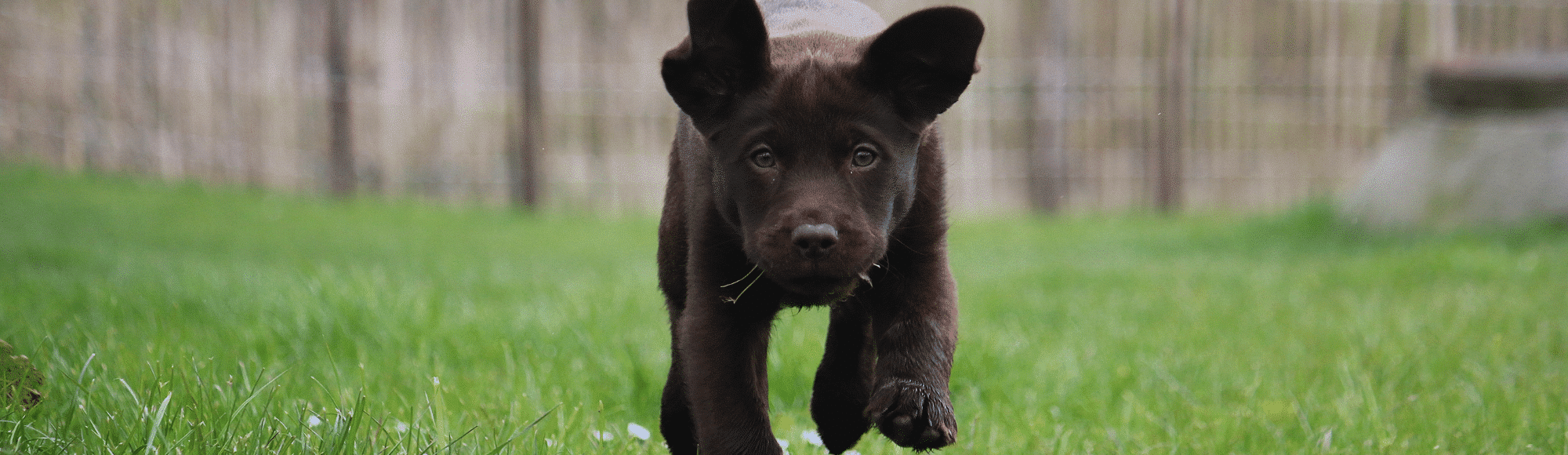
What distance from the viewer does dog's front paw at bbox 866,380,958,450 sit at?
2.09 m

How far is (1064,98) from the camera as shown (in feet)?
40.2

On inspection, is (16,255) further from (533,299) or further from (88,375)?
(88,375)

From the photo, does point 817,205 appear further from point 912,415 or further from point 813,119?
point 912,415

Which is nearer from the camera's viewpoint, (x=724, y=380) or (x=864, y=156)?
(x=864, y=156)

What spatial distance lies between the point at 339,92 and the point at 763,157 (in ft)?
33.4

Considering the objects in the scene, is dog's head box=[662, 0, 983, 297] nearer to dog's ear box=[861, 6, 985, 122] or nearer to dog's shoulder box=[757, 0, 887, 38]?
dog's ear box=[861, 6, 985, 122]

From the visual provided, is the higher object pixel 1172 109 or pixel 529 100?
pixel 529 100

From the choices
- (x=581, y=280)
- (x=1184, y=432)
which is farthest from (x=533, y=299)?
(x=1184, y=432)

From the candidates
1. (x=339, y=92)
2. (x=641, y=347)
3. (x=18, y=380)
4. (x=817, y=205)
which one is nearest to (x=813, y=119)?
(x=817, y=205)

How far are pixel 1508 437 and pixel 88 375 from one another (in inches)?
143

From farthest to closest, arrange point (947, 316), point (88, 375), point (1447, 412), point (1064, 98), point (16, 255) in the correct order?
point (1064, 98) → point (16, 255) → point (1447, 412) → point (88, 375) → point (947, 316)

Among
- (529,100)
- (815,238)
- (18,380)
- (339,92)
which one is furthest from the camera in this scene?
(339,92)

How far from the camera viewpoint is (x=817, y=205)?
A: 198cm

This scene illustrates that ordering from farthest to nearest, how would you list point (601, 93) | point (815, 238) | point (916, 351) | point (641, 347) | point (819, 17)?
point (601, 93)
point (641, 347)
point (819, 17)
point (916, 351)
point (815, 238)
